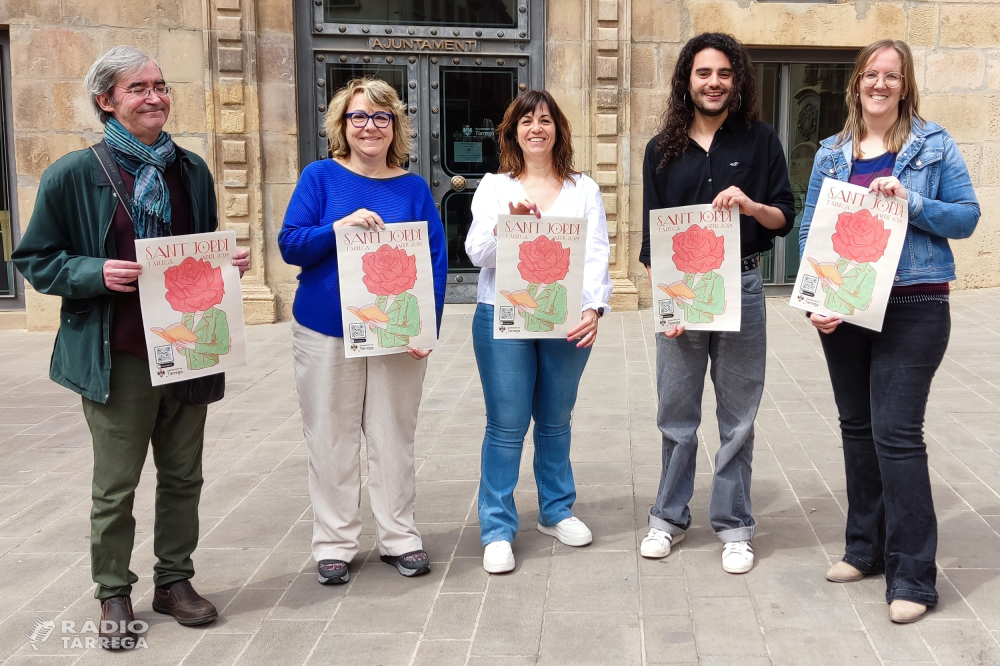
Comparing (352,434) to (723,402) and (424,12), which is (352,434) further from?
(424,12)

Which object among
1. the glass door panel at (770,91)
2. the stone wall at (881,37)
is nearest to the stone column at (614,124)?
the stone wall at (881,37)

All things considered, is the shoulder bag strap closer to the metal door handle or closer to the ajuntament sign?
the ajuntament sign

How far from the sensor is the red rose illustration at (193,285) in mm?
3234

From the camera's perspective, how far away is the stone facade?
933cm

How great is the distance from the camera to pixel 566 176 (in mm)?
3883

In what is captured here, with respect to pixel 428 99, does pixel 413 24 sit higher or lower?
higher

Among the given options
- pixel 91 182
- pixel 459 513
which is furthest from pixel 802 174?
pixel 91 182

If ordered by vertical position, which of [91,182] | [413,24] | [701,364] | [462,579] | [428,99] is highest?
[413,24]

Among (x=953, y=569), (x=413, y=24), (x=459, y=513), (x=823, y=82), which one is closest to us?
(x=953, y=569)

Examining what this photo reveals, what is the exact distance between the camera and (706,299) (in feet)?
12.1

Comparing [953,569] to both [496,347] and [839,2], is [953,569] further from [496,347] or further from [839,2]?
[839,2]

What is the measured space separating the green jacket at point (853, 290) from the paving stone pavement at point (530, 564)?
103cm

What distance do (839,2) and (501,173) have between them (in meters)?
7.74

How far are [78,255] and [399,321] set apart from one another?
109 cm
